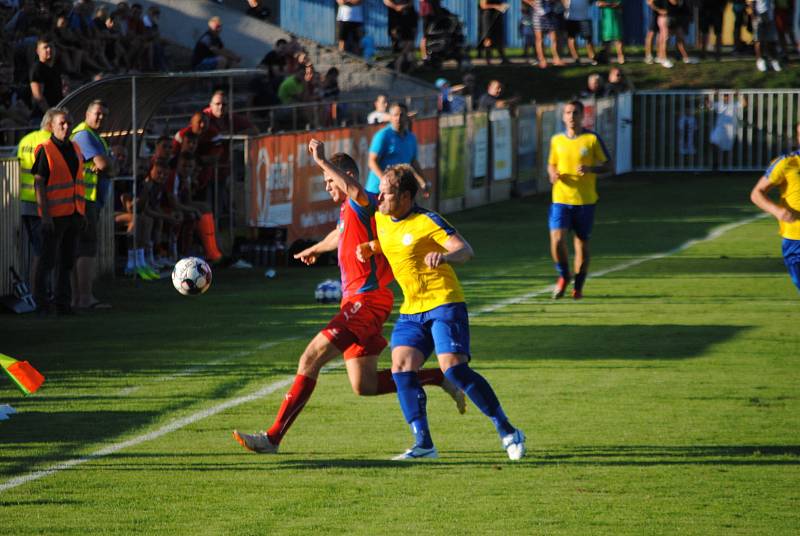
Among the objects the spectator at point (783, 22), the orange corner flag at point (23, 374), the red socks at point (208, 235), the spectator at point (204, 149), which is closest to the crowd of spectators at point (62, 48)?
the spectator at point (204, 149)

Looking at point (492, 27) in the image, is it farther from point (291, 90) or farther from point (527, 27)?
point (291, 90)

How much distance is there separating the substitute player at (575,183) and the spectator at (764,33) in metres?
24.4

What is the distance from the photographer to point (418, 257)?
9148mm

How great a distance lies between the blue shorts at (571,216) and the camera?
1672cm

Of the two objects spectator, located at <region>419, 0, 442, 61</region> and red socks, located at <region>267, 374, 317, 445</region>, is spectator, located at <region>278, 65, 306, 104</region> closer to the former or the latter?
spectator, located at <region>419, 0, 442, 61</region>

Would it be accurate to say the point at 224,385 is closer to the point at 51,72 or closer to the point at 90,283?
the point at 90,283

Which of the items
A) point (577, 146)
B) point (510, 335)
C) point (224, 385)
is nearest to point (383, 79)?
point (577, 146)

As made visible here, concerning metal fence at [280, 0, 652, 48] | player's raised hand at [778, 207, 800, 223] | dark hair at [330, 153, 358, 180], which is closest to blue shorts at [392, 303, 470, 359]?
dark hair at [330, 153, 358, 180]

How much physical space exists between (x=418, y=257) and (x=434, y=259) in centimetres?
39

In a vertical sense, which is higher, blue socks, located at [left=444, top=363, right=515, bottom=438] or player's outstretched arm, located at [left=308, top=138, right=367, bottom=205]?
player's outstretched arm, located at [left=308, top=138, right=367, bottom=205]

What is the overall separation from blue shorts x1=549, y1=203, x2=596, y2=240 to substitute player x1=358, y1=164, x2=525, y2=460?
758 centimetres

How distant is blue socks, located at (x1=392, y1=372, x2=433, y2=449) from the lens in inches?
363

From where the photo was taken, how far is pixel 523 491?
28.1 feet

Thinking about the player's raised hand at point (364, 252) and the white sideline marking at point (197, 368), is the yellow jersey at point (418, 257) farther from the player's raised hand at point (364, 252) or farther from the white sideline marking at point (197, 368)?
the white sideline marking at point (197, 368)
